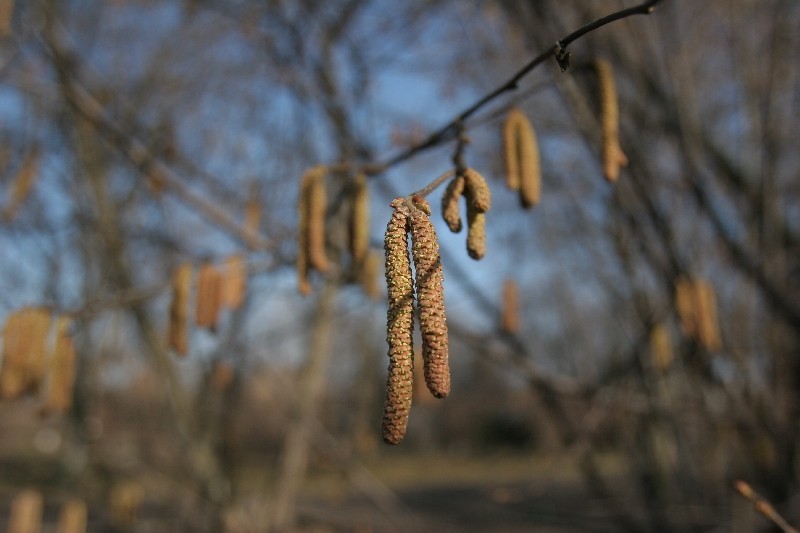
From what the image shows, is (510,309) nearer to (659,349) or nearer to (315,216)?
(659,349)

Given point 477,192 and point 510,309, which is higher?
point 510,309

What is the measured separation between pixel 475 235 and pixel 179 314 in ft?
4.90

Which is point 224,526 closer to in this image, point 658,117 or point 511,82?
point 658,117

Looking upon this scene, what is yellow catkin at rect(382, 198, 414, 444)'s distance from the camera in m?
0.94

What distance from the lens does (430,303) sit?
3.30 feet

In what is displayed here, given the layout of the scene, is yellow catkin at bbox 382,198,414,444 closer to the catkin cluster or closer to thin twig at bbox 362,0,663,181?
thin twig at bbox 362,0,663,181

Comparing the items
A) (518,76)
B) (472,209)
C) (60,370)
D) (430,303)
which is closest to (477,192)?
(472,209)

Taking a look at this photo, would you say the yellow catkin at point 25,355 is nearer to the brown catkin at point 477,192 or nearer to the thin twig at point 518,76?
the thin twig at point 518,76

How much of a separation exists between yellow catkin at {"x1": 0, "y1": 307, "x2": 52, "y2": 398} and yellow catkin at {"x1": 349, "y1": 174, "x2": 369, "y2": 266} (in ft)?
4.40

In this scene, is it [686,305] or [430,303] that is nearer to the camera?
[430,303]

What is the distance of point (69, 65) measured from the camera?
3650 mm

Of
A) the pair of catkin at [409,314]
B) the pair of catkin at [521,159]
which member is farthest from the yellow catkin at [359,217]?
the pair of catkin at [409,314]

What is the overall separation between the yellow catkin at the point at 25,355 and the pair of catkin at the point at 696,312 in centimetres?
244

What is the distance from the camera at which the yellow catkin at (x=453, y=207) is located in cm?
144
